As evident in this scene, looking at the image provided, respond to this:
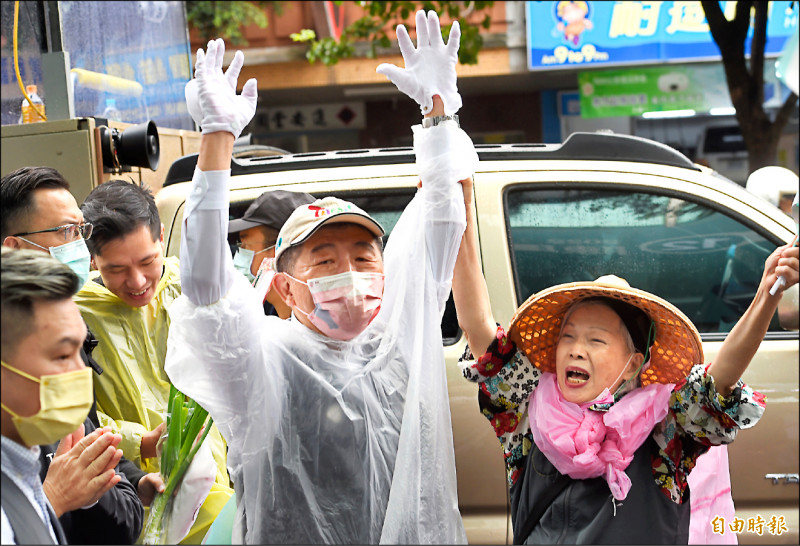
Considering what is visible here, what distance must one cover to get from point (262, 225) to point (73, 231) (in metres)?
0.79

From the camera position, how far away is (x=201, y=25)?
35.6 feet

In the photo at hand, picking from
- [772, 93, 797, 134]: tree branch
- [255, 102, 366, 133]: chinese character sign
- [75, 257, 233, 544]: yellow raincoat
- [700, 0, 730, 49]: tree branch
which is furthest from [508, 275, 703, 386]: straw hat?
[255, 102, 366, 133]: chinese character sign

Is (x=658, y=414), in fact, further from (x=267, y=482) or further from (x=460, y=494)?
(x=460, y=494)

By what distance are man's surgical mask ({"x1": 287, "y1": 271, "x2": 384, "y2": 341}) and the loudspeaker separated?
2.04 m

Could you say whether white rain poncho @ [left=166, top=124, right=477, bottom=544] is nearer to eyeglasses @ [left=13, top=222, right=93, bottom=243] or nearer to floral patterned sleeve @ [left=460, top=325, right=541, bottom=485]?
floral patterned sleeve @ [left=460, top=325, right=541, bottom=485]

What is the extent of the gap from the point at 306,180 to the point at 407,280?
1.54 metres

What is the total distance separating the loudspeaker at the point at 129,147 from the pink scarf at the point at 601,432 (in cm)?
233

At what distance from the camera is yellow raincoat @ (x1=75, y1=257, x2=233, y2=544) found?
271 cm

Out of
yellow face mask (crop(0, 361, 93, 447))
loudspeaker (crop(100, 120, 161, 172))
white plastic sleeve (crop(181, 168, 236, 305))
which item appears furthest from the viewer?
loudspeaker (crop(100, 120, 161, 172))

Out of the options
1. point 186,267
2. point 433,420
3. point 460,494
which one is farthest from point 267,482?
point 460,494

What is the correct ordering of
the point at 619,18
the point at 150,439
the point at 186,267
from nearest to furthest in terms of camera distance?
the point at 186,267, the point at 150,439, the point at 619,18

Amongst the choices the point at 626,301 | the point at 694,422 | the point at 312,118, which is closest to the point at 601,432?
the point at 694,422

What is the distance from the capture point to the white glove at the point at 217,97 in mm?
1866

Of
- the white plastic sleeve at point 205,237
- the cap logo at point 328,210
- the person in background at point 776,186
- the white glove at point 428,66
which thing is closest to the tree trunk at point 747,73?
the person in background at point 776,186
